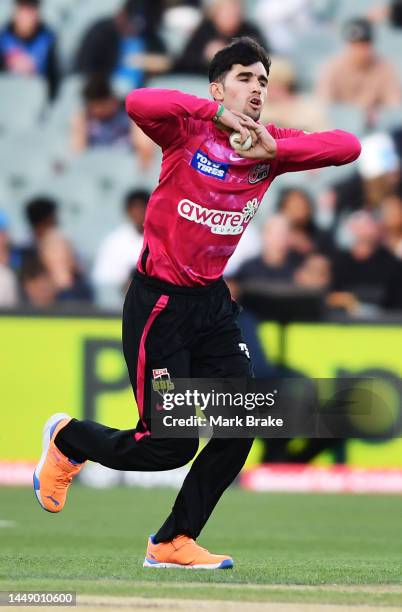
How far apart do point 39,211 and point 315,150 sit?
7.63 meters

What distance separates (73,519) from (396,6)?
27.6ft

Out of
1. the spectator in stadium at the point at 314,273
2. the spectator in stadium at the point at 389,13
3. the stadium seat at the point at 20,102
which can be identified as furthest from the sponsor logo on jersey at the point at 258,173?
the spectator in stadium at the point at 389,13

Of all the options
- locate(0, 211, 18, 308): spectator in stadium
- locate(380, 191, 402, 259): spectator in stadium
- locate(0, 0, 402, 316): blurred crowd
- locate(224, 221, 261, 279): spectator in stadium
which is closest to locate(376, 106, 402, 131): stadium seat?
locate(0, 0, 402, 316): blurred crowd

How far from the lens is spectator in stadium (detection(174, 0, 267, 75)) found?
558 inches

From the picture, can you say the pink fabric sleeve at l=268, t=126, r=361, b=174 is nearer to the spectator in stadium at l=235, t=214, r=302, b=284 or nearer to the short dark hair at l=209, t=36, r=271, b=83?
the short dark hair at l=209, t=36, r=271, b=83

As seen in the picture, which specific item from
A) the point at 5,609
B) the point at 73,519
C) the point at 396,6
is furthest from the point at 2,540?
the point at 396,6

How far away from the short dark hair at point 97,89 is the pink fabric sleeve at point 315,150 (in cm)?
799

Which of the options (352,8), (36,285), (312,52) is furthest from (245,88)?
(352,8)

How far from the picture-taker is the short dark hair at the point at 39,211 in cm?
1320

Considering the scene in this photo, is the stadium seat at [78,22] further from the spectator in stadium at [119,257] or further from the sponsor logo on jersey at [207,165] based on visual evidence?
the sponsor logo on jersey at [207,165]

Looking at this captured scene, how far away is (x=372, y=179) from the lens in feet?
43.6

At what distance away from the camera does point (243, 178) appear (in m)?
5.92

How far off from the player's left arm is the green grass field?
174 cm

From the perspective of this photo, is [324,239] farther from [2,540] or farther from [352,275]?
[2,540]
